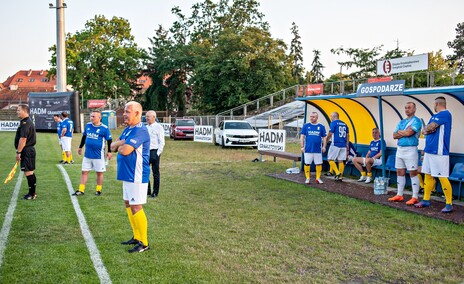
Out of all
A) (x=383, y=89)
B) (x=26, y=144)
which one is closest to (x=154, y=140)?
(x=26, y=144)

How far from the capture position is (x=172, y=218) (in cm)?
771

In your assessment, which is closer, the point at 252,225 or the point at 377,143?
the point at 252,225

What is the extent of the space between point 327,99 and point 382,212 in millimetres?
5097

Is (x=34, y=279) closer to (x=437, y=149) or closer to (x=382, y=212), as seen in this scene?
(x=382, y=212)

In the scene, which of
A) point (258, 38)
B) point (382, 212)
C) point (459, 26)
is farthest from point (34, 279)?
point (459, 26)

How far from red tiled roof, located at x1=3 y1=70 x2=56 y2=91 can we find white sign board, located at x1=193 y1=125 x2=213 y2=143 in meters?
90.7

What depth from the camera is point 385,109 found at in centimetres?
1213

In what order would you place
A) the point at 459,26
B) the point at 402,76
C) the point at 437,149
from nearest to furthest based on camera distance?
1. the point at 437,149
2. the point at 402,76
3. the point at 459,26

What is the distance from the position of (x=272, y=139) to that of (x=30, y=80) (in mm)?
112015

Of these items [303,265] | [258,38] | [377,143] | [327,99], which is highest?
[258,38]

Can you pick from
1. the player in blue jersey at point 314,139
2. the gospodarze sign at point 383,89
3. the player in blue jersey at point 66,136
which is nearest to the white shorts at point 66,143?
the player in blue jersey at point 66,136

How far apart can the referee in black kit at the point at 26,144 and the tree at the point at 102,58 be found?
2165 inches

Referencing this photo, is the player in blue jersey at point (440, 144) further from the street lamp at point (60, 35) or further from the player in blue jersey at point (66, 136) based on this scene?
the street lamp at point (60, 35)

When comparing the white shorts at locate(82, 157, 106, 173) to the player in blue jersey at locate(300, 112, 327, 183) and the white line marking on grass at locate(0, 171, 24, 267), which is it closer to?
the white line marking on grass at locate(0, 171, 24, 267)
